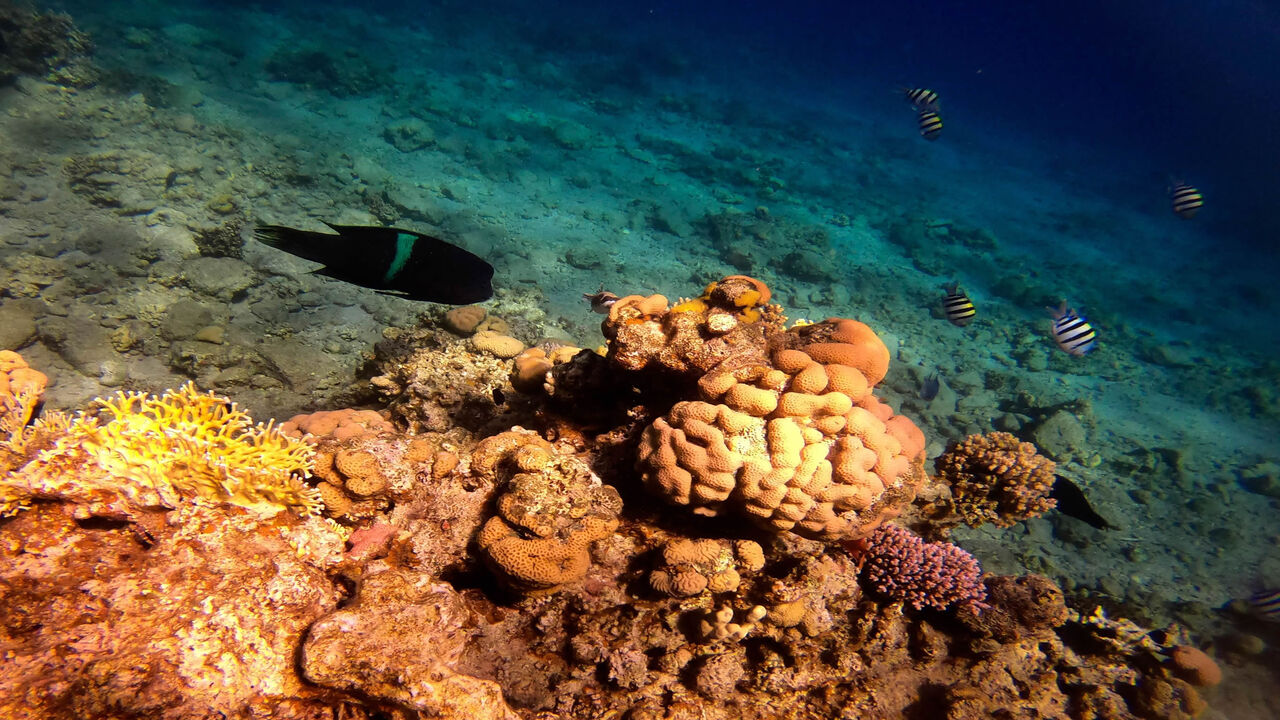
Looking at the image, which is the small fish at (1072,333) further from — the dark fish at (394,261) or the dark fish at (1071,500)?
the dark fish at (394,261)

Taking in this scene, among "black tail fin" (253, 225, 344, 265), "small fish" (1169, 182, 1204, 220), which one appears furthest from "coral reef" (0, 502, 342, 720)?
"small fish" (1169, 182, 1204, 220)

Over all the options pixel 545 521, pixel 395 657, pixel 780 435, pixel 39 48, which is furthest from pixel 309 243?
pixel 39 48

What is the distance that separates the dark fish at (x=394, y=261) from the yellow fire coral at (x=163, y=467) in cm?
70

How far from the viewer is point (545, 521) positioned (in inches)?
88.4

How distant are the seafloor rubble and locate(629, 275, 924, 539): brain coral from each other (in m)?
0.01

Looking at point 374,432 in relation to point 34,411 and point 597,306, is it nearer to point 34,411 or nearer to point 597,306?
point 597,306

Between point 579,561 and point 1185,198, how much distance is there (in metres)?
13.5

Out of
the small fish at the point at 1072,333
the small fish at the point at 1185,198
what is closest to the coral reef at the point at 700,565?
the small fish at the point at 1072,333

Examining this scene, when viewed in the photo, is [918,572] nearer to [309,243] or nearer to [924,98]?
[309,243]

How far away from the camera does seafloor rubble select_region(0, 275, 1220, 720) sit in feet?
5.87

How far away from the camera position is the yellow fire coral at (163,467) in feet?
6.20

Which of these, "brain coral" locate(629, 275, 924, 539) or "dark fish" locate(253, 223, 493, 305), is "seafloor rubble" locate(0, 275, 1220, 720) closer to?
"brain coral" locate(629, 275, 924, 539)

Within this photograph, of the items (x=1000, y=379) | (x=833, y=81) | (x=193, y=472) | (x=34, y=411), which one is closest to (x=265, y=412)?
(x=34, y=411)

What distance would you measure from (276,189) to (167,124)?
3767 millimetres
